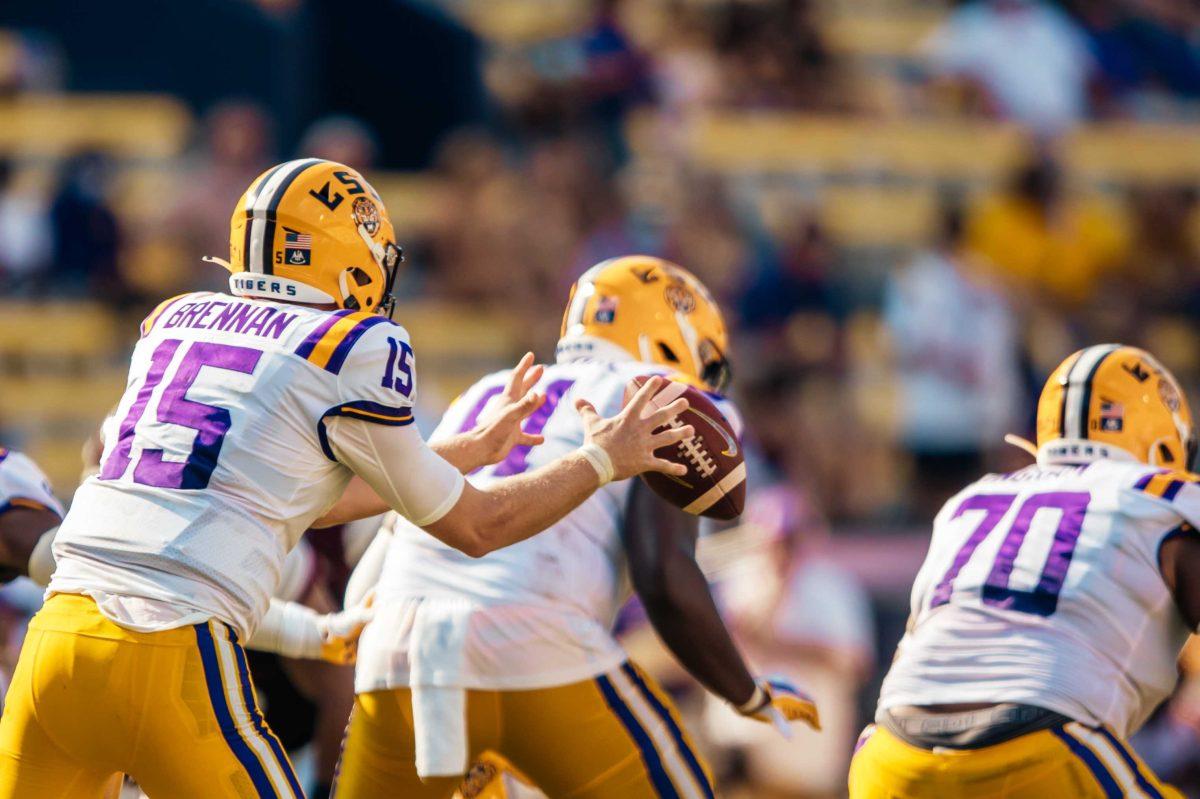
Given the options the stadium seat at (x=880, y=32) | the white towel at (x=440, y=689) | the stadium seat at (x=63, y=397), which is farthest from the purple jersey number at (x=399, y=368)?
the stadium seat at (x=880, y=32)

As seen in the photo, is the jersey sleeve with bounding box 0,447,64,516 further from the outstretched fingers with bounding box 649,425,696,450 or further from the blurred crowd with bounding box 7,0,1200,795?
the blurred crowd with bounding box 7,0,1200,795

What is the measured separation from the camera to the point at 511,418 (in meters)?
4.62

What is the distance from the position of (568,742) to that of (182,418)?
1.31 metres

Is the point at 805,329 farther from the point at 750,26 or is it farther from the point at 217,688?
the point at 217,688

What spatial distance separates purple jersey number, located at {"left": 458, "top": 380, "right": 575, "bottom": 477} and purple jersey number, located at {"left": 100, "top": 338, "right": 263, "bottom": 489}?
0.92m

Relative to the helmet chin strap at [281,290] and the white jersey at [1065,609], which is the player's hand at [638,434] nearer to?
the helmet chin strap at [281,290]

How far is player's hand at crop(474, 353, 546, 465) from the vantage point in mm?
4621

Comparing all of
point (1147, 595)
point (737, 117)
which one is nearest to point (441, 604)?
point (1147, 595)

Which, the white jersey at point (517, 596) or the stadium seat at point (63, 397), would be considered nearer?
the white jersey at point (517, 596)

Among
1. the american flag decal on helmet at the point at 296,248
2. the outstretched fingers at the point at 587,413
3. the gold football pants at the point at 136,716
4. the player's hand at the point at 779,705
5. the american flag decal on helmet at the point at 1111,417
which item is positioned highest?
the american flag decal on helmet at the point at 296,248

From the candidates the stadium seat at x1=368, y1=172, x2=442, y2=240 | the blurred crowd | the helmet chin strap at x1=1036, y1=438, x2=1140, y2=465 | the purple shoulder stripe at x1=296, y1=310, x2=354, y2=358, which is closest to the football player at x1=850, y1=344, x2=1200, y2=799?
the helmet chin strap at x1=1036, y1=438, x2=1140, y2=465

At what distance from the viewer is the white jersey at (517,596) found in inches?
187

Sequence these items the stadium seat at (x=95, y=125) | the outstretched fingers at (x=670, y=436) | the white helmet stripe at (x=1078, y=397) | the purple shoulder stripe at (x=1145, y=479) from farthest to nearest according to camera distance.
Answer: the stadium seat at (x=95, y=125), the white helmet stripe at (x=1078, y=397), the purple shoulder stripe at (x=1145, y=479), the outstretched fingers at (x=670, y=436)

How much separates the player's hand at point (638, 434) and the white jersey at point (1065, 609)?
922 millimetres
